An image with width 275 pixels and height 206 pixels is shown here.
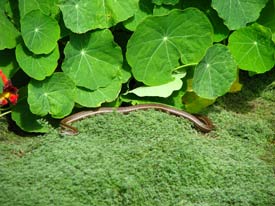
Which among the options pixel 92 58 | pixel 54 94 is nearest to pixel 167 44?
pixel 92 58

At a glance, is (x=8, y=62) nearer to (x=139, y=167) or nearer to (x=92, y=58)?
(x=92, y=58)

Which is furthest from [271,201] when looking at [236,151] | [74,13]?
[74,13]

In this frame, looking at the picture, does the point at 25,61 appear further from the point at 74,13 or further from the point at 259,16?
the point at 259,16

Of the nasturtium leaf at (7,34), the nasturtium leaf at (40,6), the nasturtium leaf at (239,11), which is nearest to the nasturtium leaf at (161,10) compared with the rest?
the nasturtium leaf at (239,11)

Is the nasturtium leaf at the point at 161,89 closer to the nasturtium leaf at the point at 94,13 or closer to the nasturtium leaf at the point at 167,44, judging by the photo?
the nasturtium leaf at the point at 167,44

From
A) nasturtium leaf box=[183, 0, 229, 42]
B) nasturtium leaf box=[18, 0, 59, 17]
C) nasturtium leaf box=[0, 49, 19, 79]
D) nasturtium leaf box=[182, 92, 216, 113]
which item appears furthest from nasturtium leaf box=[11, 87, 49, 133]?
nasturtium leaf box=[183, 0, 229, 42]

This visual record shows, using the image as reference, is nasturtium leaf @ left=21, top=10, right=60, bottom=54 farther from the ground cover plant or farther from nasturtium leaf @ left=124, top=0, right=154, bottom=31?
nasturtium leaf @ left=124, top=0, right=154, bottom=31
